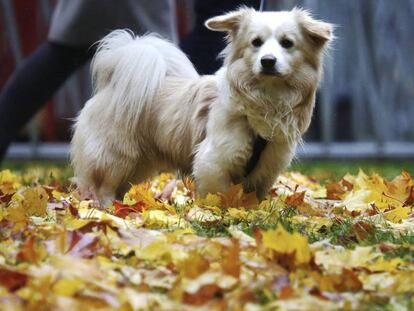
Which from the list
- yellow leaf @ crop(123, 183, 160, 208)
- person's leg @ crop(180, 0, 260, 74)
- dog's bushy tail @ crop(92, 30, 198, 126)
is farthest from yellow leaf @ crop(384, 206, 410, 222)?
person's leg @ crop(180, 0, 260, 74)

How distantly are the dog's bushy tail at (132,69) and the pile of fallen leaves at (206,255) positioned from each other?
0.56m

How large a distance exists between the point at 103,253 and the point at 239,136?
1.32 meters

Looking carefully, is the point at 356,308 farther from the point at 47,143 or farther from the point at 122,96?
the point at 47,143

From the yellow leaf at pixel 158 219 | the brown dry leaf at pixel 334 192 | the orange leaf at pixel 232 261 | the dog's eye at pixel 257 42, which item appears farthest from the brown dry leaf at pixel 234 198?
the orange leaf at pixel 232 261

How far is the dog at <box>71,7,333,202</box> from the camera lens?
168 inches

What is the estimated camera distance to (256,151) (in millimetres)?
4320

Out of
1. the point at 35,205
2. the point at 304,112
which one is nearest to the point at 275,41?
the point at 304,112

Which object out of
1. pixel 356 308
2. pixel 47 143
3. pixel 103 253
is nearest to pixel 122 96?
pixel 103 253

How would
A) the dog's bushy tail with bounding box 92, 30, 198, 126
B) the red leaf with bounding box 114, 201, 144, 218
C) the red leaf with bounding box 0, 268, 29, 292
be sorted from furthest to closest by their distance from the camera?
the dog's bushy tail with bounding box 92, 30, 198, 126 → the red leaf with bounding box 114, 201, 144, 218 → the red leaf with bounding box 0, 268, 29, 292

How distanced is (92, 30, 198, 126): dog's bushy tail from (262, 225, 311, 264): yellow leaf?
6.25 feet

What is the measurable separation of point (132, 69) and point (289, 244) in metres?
2.05

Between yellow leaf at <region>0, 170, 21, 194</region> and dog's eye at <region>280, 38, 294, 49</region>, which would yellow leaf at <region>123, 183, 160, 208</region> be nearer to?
yellow leaf at <region>0, 170, 21, 194</region>

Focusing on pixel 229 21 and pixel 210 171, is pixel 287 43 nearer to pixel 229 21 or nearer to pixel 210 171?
pixel 229 21

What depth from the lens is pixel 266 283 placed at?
2.72 meters
